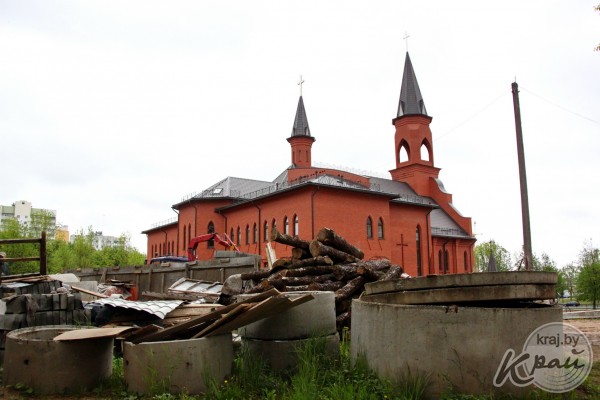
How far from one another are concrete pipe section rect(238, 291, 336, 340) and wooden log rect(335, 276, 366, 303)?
2578 mm

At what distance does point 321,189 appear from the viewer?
3478cm

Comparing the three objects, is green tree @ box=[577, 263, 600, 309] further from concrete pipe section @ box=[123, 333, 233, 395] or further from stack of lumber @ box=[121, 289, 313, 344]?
concrete pipe section @ box=[123, 333, 233, 395]

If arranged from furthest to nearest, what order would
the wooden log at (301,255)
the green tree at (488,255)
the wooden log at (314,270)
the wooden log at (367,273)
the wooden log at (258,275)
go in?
1. the green tree at (488,255)
2. the wooden log at (258,275)
3. the wooden log at (301,255)
4. the wooden log at (314,270)
5. the wooden log at (367,273)

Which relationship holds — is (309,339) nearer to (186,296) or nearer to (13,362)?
(13,362)

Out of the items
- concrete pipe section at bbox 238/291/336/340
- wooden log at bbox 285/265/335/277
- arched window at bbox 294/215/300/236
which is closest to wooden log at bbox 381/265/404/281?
wooden log at bbox 285/265/335/277

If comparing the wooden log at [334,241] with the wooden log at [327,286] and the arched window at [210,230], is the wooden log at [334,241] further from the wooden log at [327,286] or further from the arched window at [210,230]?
the arched window at [210,230]

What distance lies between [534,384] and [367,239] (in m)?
31.4

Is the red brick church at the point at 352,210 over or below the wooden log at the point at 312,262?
over

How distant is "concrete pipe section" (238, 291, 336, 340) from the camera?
6875 mm

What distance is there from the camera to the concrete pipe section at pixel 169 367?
5.79 metres

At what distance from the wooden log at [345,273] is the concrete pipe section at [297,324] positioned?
3.22m

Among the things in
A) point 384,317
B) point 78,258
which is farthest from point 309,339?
point 78,258

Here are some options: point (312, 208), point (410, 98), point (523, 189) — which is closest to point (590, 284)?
point (312, 208)

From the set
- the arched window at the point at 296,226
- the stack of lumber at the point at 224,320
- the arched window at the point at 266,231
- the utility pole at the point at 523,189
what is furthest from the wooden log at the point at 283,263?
the arched window at the point at 266,231
